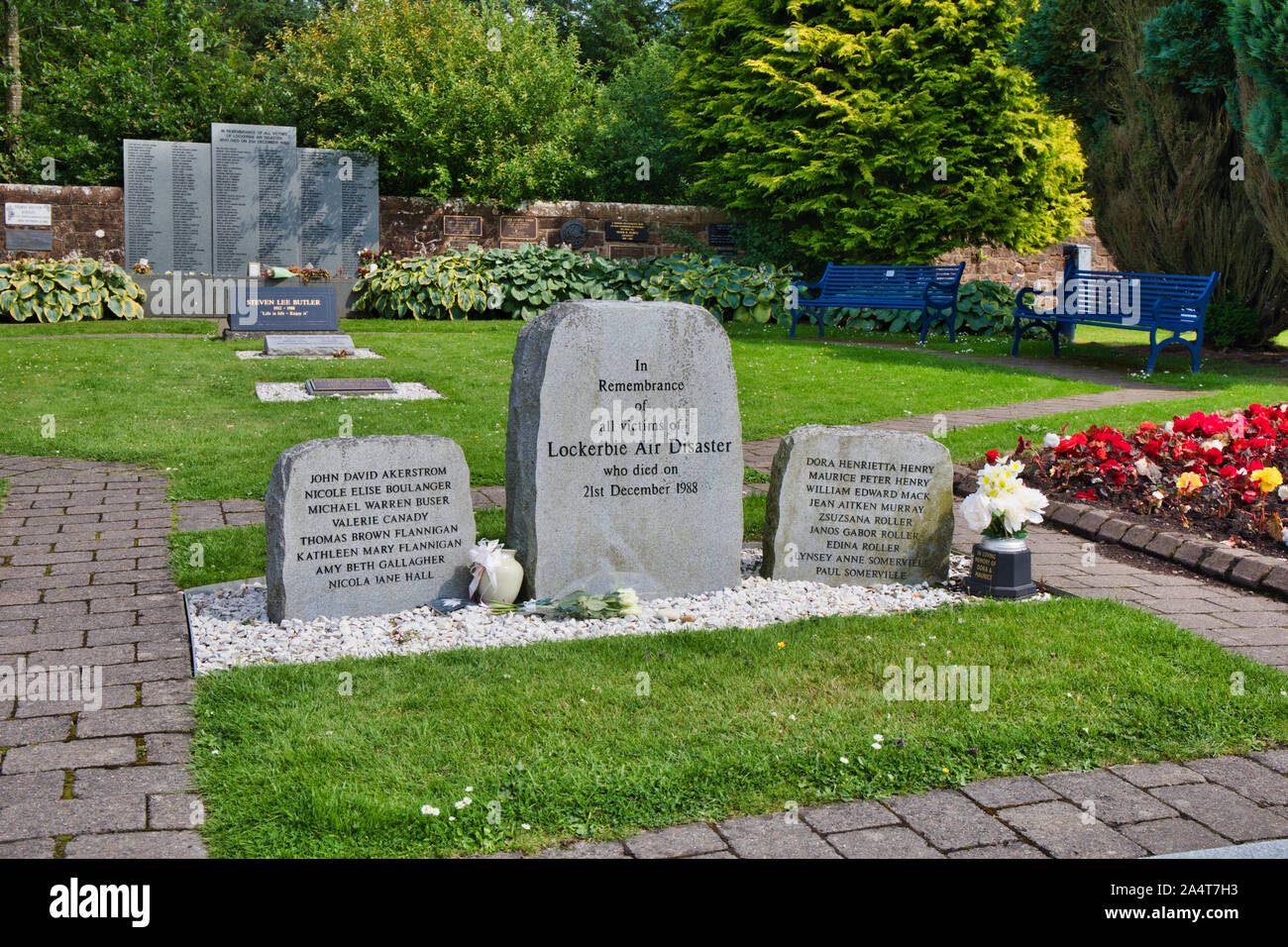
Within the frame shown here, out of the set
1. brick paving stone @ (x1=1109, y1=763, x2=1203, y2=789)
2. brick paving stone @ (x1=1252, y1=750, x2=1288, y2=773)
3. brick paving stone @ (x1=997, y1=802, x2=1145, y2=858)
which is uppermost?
brick paving stone @ (x1=1252, y1=750, x2=1288, y2=773)

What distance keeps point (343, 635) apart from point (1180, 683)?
10.7 feet

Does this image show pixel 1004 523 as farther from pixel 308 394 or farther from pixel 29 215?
pixel 29 215

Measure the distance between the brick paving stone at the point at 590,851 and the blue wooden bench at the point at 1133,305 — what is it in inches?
450

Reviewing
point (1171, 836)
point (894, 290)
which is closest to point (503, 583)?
point (1171, 836)

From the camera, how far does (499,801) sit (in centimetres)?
322

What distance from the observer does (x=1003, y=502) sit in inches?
208

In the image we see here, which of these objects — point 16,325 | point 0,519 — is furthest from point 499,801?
point 16,325

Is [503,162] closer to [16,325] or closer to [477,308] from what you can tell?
[477,308]

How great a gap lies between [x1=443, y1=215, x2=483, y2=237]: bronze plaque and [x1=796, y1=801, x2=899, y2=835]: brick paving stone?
18012 millimetres

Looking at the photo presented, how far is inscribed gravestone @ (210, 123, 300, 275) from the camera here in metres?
18.4

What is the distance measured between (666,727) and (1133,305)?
11676 mm

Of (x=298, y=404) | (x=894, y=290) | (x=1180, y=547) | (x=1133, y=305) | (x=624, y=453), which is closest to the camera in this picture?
(x=624, y=453)

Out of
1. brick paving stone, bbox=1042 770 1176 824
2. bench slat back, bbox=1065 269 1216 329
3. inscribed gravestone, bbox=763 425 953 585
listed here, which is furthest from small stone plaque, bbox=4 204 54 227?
brick paving stone, bbox=1042 770 1176 824

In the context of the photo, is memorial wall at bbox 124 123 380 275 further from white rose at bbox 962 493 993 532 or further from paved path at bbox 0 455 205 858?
white rose at bbox 962 493 993 532
